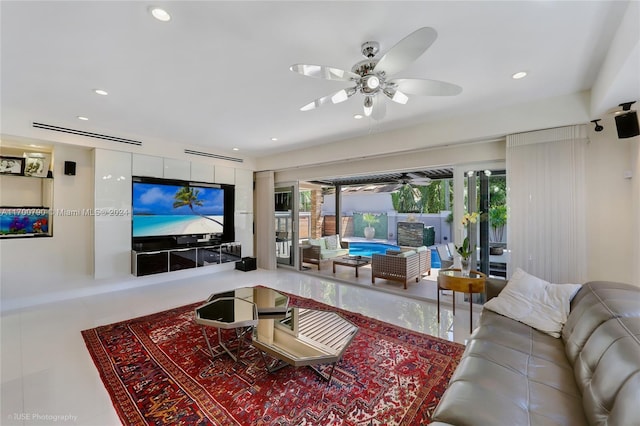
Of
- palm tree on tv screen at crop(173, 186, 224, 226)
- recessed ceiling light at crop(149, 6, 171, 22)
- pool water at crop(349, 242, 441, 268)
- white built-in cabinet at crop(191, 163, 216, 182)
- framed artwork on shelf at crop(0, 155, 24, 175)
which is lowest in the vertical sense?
pool water at crop(349, 242, 441, 268)

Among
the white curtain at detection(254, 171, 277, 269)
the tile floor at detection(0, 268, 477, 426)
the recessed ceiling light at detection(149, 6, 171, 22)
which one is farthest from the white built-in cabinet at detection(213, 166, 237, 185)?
the recessed ceiling light at detection(149, 6, 171, 22)

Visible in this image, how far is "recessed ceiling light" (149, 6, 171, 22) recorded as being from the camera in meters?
1.71

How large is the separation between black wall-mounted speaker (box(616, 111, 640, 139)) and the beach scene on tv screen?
234 inches

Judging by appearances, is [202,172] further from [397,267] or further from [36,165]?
[397,267]

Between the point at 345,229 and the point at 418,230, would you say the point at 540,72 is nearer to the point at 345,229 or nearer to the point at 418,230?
the point at 418,230

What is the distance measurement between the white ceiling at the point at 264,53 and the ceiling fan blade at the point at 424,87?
304 mm

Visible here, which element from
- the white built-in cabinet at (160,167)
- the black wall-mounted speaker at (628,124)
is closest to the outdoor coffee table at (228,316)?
the white built-in cabinet at (160,167)

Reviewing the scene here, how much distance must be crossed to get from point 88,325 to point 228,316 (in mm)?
1977

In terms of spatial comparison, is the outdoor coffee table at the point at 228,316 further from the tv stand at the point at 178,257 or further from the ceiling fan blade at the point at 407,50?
the ceiling fan blade at the point at 407,50

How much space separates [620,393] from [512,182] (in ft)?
9.03

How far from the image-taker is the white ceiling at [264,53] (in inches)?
68.2

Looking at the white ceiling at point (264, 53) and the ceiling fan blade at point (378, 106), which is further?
the ceiling fan blade at point (378, 106)

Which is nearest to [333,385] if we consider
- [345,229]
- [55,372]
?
[55,372]

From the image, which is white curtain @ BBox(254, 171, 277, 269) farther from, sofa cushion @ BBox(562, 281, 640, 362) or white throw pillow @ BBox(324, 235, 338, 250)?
sofa cushion @ BBox(562, 281, 640, 362)
